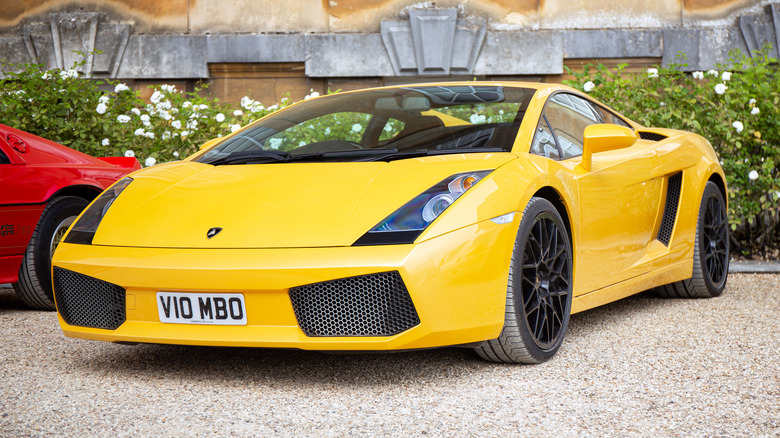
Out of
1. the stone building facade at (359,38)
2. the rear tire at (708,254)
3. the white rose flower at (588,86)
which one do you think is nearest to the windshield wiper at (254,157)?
the rear tire at (708,254)

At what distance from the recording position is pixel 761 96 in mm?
6855

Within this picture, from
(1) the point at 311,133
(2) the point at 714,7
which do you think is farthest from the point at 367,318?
(2) the point at 714,7

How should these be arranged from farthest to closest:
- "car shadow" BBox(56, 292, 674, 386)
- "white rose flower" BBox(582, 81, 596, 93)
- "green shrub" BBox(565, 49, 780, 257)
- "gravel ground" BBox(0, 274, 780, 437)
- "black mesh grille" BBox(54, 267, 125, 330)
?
"white rose flower" BBox(582, 81, 596, 93) < "green shrub" BBox(565, 49, 780, 257) < "car shadow" BBox(56, 292, 674, 386) < "black mesh grille" BBox(54, 267, 125, 330) < "gravel ground" BBox(0, 274, 780, 437)

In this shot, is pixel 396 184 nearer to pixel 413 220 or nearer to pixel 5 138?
pixel 413 220

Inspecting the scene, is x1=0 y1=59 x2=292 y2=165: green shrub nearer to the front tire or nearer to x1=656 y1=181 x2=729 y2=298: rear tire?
x1=656 y1=181 x2=729 y2=298: rear tire

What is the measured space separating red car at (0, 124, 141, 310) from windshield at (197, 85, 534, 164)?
1420mm

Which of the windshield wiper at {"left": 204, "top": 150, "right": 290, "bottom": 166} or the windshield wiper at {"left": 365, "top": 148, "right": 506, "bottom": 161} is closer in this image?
the windshield wiper at {"left": 365, "top": 148, "right": 506, "bottom": 161}

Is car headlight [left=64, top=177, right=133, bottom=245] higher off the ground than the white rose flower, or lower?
higher

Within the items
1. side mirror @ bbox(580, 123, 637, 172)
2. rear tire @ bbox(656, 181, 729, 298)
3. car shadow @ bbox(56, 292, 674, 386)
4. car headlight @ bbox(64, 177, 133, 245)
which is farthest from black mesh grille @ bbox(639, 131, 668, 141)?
car headlight @ bbox(64, 177, 133, 245)

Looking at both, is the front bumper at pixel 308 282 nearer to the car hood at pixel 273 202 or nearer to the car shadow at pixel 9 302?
the car hood at pixel 273 202

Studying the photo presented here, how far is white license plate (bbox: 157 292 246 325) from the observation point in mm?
3117

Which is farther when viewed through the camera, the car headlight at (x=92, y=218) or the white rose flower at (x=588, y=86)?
the white rose flower at (x=588, y=86)

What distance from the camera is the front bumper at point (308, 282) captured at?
119 inches

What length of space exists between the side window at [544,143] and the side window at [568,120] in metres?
0.06
